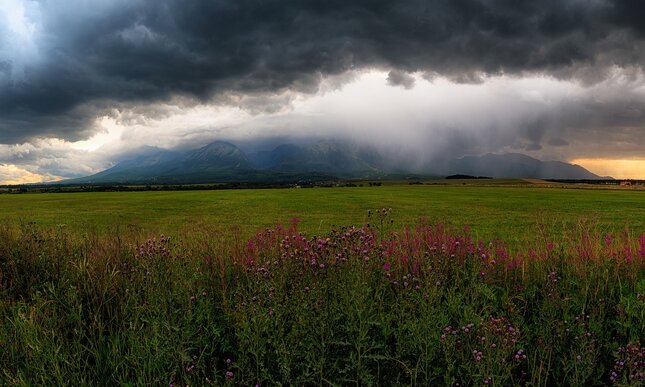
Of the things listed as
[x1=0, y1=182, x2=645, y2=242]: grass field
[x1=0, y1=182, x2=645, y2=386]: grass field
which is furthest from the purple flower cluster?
[x1=0, y1=182, x2=645, y2=242]: grass field

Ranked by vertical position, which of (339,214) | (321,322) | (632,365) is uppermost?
(321,322)

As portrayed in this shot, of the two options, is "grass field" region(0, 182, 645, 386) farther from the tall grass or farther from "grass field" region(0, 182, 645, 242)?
"grass field" region(0, 182, 645, 242)

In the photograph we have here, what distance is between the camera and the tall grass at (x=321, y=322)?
396 cm

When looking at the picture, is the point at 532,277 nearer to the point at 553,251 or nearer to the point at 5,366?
the point at 553,251

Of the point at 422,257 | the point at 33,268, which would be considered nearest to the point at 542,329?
the point at 422,257

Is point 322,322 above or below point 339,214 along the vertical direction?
above

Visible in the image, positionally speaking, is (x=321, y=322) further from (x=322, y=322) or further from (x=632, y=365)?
(x=632, y=365)

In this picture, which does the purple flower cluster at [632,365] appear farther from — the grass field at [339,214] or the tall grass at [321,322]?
the grass field at [339,214]

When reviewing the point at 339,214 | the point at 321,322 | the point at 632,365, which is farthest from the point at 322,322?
the point at 339,214

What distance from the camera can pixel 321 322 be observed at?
13.2 feet

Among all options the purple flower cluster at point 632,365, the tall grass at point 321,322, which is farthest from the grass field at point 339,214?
the purple flower cluster at point 632,365

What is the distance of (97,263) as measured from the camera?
7062mm

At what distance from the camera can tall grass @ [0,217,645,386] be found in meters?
3.96

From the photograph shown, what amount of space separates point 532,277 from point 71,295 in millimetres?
7876
